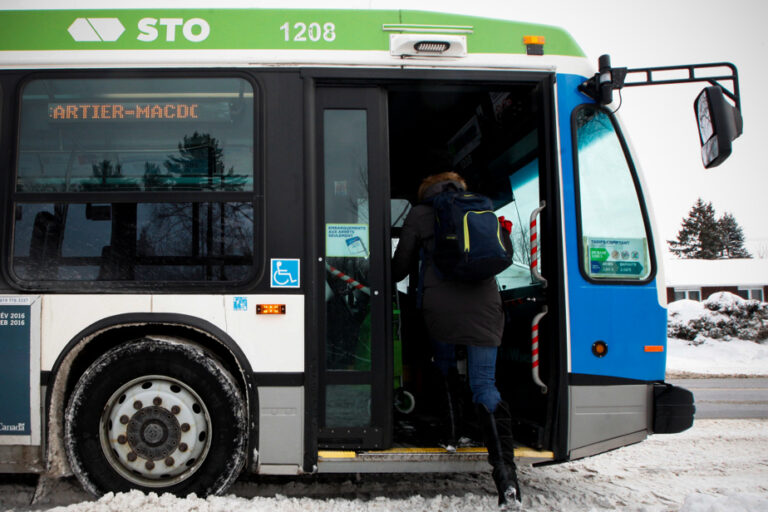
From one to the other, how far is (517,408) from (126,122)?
11.4 feet

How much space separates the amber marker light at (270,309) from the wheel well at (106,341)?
256 mm

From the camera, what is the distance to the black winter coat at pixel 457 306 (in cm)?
356

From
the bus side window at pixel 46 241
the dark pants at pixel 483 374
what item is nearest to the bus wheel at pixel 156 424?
the bus side window at pixel 46 241

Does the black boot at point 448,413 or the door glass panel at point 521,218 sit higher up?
the door glass panel at point 521,218

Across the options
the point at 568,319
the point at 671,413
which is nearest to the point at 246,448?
the point at 568,319

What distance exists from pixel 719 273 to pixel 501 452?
142 feet

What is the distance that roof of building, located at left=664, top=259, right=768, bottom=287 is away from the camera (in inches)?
1510

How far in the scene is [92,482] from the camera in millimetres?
3328

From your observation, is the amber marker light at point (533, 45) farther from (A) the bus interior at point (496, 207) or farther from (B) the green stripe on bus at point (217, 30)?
(A) the bus interior at point (496, 207)

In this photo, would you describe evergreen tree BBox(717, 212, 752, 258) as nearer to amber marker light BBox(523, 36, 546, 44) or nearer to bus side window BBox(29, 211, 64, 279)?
amber marker light BBox(523, 36, 546, 44)

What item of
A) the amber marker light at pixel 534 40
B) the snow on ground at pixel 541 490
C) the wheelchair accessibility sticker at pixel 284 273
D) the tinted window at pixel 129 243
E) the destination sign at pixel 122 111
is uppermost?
the amber marker light at pixel 534 40

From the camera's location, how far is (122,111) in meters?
3.54

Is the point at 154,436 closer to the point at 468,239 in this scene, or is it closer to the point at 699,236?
the point at 468,239

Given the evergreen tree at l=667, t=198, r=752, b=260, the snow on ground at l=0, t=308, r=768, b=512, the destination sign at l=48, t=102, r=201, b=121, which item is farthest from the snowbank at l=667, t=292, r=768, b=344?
the evergreen tree at l=667, t=198, r=752, b=260
